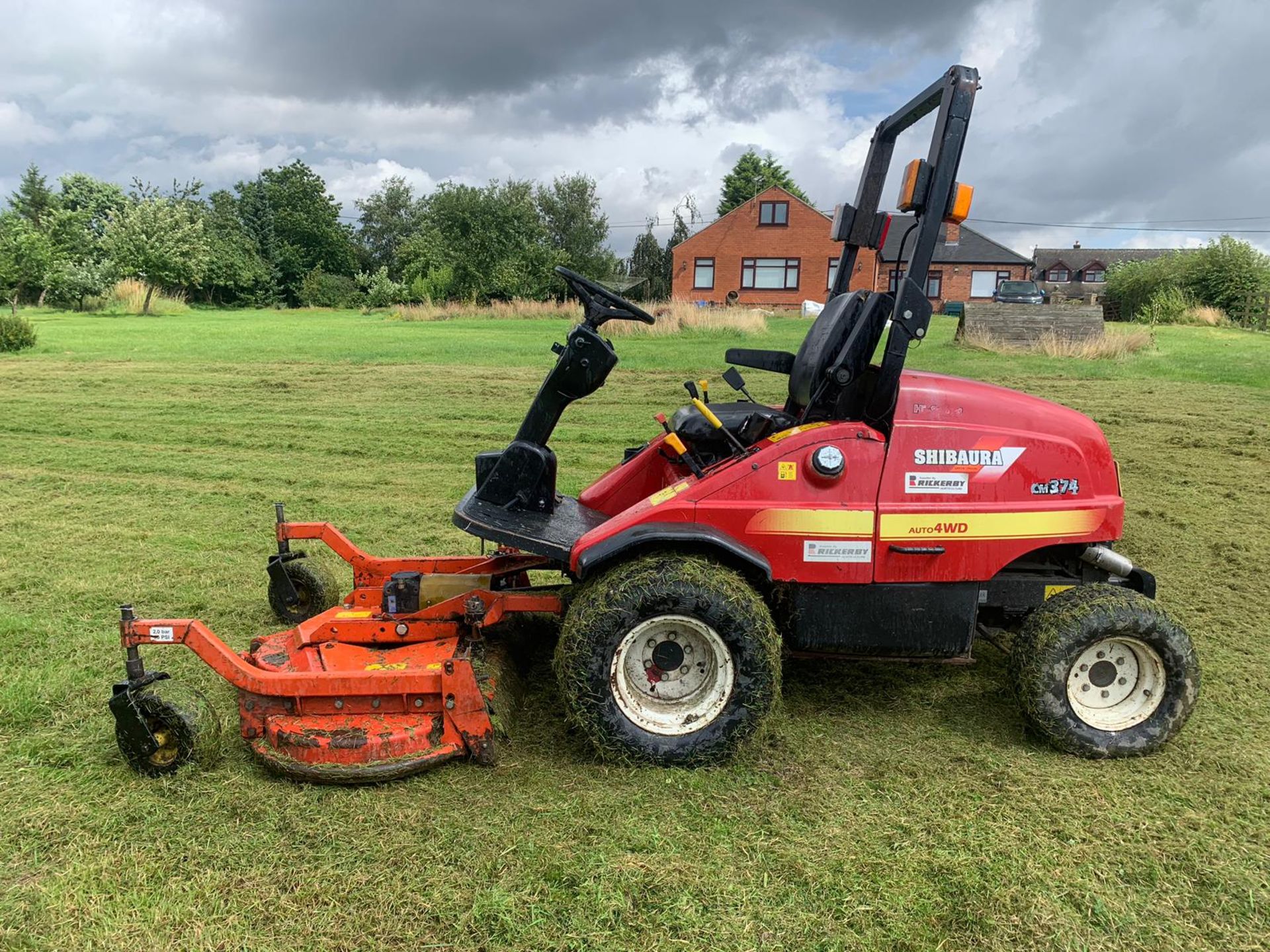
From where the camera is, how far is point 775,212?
4231 cm

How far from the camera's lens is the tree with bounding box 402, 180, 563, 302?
39.9 metres

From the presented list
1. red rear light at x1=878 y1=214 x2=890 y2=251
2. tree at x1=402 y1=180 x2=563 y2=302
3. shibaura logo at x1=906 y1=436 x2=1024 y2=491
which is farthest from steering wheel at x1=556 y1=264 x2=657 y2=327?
tree at x1=402 y1=180 x2=563 y2=302

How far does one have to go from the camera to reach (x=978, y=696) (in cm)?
429

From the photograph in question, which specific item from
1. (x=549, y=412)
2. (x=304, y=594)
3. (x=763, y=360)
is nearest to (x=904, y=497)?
(x=763, y=360)

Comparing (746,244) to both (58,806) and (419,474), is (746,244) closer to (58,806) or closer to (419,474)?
(419,474)

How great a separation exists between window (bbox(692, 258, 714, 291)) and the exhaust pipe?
41.1 metres

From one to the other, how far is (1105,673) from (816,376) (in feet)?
5.60

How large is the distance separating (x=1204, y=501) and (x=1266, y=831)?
5.53 m

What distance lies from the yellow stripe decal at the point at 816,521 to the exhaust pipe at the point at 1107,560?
1.09 m

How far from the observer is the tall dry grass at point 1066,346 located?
17328 millimetres

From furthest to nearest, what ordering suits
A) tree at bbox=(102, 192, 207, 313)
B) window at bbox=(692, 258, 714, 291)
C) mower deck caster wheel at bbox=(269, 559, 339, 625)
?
window at bbox=(692, 258, 714, 291) → tree at bbox=(102, 192, 207, 313) → mower deck caster wheel at bbox=(269, 559, 339, 625)

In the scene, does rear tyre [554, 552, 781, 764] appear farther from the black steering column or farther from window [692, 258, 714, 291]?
window [692, 258, 714, 291]

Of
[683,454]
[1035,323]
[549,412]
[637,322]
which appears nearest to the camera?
[683,454]

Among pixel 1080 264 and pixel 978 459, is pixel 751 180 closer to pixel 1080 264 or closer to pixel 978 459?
pixel 1080 264
